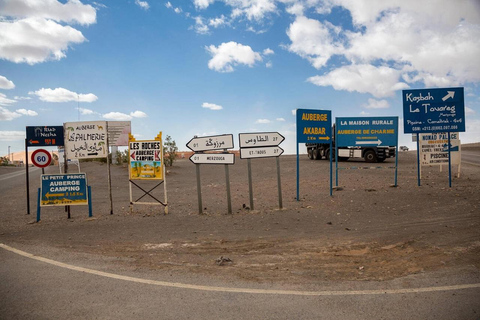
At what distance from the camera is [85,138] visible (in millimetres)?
11695

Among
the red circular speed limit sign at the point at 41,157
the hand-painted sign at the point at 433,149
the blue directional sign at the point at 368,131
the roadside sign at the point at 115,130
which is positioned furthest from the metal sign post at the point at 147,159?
the hand-painted sign at the point at 433,149

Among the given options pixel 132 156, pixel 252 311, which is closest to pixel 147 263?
pixel 252 311

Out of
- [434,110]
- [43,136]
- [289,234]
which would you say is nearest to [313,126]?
[434,110]

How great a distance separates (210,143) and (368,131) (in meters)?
6.80

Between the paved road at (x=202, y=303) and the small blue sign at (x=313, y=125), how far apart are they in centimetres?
814

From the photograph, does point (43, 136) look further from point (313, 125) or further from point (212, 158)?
point (313, 125)

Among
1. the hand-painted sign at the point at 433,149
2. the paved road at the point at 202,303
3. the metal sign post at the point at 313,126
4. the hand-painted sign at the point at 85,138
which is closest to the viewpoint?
the paved road at the point at 202,303

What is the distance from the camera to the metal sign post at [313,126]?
12791mm

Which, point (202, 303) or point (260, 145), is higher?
point (260, 145)

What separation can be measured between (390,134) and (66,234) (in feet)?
39.2

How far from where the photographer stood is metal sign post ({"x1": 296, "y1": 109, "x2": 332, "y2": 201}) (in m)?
12.8

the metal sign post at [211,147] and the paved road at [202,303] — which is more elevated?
the metal sign post at [211,147]

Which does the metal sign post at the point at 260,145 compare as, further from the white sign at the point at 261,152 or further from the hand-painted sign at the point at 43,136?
the hand-painted sign at the point at 43,136

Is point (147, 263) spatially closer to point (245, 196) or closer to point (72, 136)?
point (72, 136)
